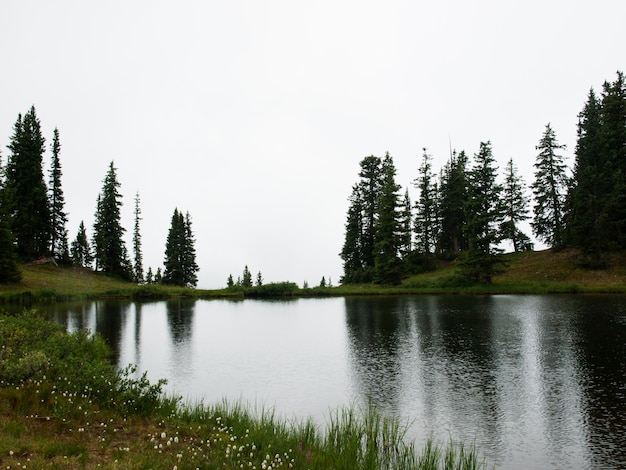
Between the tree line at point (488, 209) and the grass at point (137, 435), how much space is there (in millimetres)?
55825

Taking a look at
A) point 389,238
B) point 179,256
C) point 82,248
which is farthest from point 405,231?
point 82,248

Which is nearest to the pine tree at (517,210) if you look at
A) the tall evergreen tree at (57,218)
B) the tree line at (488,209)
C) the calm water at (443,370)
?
the tree line at (488,209)

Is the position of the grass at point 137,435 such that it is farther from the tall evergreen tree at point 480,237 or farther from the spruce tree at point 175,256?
the spruce tree at point 175,256

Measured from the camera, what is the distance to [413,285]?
67250 millimetres

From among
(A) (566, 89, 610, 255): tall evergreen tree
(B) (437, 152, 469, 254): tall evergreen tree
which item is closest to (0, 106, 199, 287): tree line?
(B) (437, 152, 469, 254): tall evergreen tree

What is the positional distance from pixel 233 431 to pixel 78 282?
219 feet

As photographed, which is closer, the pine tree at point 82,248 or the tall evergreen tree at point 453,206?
the tall evergreen tree at point 453,206

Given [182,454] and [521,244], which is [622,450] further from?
[521,244]

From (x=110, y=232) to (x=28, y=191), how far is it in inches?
588

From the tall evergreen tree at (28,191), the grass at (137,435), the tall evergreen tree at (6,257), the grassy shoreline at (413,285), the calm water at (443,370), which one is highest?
the tall evergreen tree at (28,191)

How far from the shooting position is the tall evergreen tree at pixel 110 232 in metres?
81.3

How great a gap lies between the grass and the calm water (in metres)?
2.28

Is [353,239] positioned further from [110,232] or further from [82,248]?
[82,248]

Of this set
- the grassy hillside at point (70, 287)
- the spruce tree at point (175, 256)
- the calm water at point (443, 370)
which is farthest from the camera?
the spruce tree at point (175, 256)
